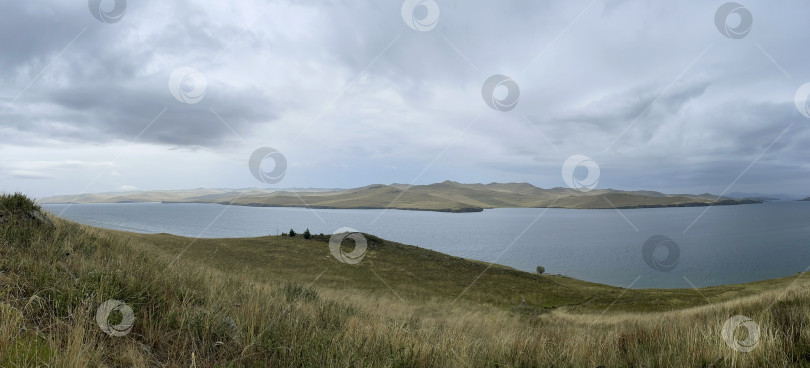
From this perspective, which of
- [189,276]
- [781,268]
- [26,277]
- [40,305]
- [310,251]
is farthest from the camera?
[781,268]

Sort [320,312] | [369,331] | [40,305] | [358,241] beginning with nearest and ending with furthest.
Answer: [40,305] < [369,331] < [320,312] < [358,241]

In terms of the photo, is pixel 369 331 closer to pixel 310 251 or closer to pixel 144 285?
pixel 144 285

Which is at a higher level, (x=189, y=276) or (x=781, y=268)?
(x=781, y=268)

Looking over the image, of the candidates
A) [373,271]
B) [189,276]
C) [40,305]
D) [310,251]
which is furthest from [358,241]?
[40,305]

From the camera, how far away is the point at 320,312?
663 cm

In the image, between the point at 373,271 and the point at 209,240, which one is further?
the point at 209,240

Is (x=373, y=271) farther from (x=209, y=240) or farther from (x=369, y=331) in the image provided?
(x=369, y=331)

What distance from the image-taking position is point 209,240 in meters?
44.1

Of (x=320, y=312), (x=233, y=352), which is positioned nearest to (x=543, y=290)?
(x=320, y=312)

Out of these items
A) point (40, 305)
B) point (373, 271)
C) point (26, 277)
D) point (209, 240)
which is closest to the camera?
point (40, 305)

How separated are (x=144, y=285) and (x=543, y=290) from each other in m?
37.1

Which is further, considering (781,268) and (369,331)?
(781,268)

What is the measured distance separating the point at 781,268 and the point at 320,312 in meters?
94.3

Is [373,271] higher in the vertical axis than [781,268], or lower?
lower
